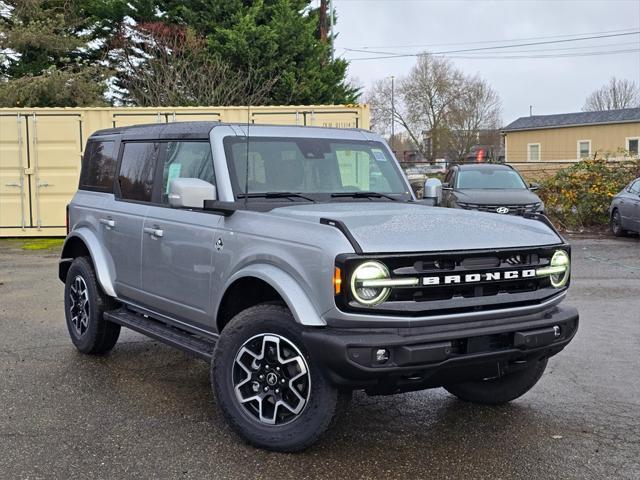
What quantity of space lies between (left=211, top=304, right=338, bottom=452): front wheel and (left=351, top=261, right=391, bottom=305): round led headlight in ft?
1.42

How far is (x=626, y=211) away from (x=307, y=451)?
14.4 metres

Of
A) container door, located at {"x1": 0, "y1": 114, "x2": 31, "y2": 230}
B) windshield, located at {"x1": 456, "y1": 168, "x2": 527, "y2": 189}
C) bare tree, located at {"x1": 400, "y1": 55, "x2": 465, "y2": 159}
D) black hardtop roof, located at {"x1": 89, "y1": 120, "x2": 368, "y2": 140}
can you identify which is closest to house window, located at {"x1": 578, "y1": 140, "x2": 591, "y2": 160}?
bare tree, located at {"x1": 400, "y1": 55, "x2": 465, "y2": 159}

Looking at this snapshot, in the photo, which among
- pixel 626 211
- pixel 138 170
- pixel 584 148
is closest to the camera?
pixel 138 170

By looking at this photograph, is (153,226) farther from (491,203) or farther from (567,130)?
(567,130)

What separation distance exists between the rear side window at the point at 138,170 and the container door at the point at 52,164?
33.0ft

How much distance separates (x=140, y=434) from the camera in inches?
174

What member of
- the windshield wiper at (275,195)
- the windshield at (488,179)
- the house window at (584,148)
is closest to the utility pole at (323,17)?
the windshield at (488,179)

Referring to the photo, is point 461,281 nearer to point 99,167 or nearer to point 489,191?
point 99,167

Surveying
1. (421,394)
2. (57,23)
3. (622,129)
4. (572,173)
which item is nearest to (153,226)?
(421,394)

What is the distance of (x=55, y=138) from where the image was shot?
1537cm

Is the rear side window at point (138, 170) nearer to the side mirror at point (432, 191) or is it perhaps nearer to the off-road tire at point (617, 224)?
the side mirror at point (432, 191)

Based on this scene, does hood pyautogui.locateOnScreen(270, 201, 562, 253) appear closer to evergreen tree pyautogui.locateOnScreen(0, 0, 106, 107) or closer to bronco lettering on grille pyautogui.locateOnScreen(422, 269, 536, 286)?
bronco lettering on grille pyautogui.locateOnScreen(422, 269, 536, 286)

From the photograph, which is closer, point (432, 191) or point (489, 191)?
point (432, 191)

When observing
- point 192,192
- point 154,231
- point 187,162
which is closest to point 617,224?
point 187,162
